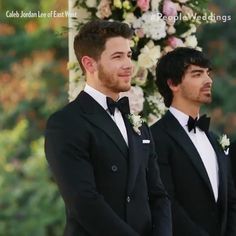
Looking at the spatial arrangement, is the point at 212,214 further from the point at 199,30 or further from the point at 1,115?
the point at 199,30

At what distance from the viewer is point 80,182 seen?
11.9ft

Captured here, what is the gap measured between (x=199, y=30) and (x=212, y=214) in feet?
22.0

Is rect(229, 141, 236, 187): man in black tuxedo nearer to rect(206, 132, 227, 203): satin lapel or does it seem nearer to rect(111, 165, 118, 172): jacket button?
rect(206, 132, 227, 203): satin lapel

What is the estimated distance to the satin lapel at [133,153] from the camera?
3756mm

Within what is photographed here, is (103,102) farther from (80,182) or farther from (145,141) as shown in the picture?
(80,182)

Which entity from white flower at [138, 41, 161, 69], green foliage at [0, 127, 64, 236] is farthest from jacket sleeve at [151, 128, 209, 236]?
green foliage at [0, 127, 64, 236]

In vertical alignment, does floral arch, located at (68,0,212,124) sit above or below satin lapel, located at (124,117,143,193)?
above

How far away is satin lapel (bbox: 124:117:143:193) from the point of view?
376 centimetres

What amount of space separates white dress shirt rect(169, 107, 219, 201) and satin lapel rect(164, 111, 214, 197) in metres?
0.02

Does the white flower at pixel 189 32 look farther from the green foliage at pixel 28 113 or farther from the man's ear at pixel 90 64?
the green foliage at pixel 28 113

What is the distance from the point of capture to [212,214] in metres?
4.43

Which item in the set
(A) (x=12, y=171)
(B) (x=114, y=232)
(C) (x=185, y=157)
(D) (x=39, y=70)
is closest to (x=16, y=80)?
(D) (x=39, y=70)

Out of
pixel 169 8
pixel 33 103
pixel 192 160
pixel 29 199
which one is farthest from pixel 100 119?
pixel 33 103

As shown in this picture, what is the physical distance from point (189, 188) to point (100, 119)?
2.55 ft
